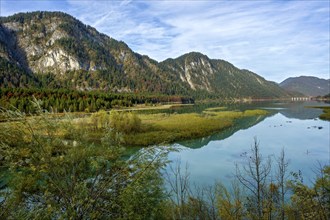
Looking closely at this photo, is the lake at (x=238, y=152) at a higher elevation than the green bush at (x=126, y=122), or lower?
lower

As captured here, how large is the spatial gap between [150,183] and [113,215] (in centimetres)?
145

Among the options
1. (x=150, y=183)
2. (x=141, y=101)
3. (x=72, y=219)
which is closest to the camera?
(x=72, y=219)

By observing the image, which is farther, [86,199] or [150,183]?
[150,183]

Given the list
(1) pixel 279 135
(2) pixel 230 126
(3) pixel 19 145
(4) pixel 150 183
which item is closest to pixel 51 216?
(3) pixel 19 145

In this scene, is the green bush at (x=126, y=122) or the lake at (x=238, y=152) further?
the green bush at (x=126, y=122)

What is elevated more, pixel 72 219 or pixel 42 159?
pixel 42 159

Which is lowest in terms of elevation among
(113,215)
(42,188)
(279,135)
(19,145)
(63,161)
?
(279,135)

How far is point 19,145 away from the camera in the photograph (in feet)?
22.5

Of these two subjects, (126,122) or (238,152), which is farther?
(126,122)

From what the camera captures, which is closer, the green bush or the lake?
the lake

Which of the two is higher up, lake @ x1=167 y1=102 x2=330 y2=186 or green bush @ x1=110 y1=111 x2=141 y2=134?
green bush @ x1=110 y1=111 x2=141 y2=134

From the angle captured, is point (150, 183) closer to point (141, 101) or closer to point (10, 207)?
point (10, 207)

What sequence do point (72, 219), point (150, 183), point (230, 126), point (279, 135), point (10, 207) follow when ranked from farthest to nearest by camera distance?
point (230, 126) < point (279, 135) < point (150, 183) < point (10, 207) < point (72, 219)

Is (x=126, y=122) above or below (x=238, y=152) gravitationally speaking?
above
